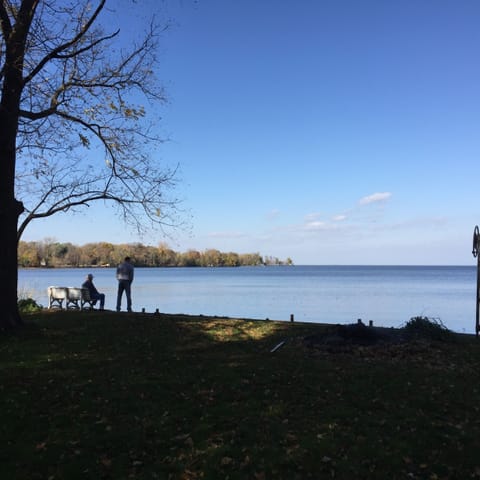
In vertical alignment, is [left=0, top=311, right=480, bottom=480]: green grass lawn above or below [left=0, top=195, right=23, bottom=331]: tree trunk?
below

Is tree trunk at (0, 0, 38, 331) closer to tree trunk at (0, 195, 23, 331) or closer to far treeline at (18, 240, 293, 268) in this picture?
tree trunk at (0, 195, 23, 331)

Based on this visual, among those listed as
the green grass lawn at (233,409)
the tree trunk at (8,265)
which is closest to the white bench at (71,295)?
the tree trunk at (8,265)

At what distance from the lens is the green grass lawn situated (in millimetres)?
4996

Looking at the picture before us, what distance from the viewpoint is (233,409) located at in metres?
6.64

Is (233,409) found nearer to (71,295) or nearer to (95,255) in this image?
(71,295)

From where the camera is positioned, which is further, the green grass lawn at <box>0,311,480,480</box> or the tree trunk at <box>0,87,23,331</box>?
the tree trunk at <box>0,87,23,331</box>

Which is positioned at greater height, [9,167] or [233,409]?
[9,167]

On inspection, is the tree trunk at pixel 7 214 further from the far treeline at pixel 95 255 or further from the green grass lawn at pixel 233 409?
the far treeline at pixel 95 255

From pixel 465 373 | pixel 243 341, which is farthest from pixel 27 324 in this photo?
pixel 465 373

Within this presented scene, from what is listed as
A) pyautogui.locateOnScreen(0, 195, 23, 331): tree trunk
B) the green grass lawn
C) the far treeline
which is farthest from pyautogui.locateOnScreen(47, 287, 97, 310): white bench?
the far treeline

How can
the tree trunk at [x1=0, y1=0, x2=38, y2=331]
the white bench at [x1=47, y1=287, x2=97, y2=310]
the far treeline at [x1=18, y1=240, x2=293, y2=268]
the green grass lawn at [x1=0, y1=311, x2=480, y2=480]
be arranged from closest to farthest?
the green grass lawn at [x1=0, y1=311, x2=480, y2=480] < the tree trunk at [x1=0, y1=0, x2=38, y2=331] < the white bench at [x1=47, y1=287, x2=97, y2=310] < the far treeline at [x1=18, y1=240, x2=293, y2=268]

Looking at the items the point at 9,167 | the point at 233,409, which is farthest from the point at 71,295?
the point at 233,409

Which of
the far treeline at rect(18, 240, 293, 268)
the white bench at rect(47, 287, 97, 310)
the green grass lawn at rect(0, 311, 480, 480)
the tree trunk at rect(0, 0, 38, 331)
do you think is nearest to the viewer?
the green grass lawn at rect(0, 311, 480, 480)

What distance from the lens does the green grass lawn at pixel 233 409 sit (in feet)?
16.4
